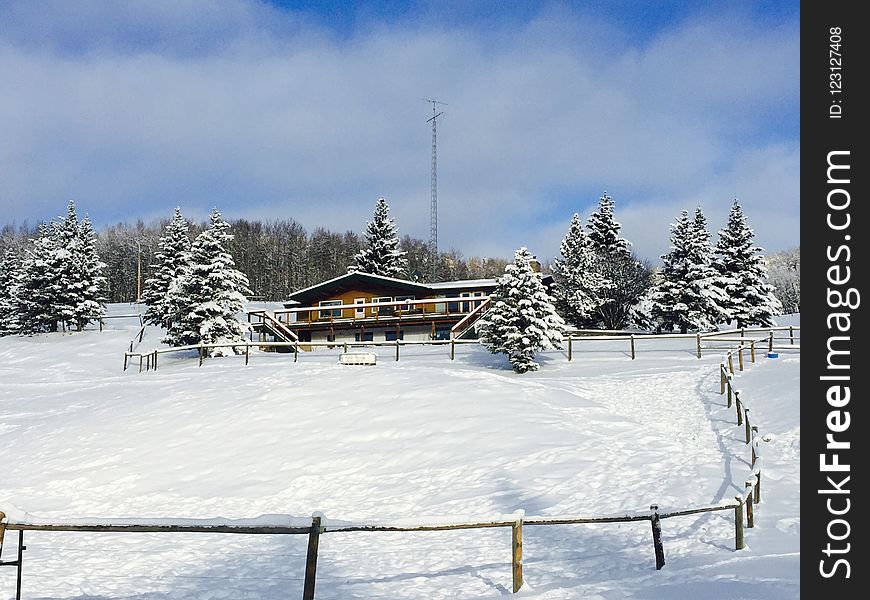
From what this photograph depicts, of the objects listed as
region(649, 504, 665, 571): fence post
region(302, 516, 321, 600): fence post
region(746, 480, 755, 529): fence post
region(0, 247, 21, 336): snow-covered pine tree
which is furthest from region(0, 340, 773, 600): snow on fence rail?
region(0, 247, 21, 336): snow-covered pine tree

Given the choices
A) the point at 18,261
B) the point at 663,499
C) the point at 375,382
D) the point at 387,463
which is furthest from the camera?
the point at 18,261

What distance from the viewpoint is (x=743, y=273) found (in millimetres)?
48812

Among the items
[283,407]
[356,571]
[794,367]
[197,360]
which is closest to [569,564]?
[356,571]

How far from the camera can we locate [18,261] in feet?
206

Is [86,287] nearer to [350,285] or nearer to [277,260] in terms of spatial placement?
[350,285]

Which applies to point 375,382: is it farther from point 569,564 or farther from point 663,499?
point 569,564

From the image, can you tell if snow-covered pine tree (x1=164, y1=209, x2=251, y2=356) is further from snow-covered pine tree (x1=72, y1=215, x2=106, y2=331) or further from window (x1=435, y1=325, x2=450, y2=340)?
snow-covered pine tree (x1=72, y1=215, x2=106, y2=331)

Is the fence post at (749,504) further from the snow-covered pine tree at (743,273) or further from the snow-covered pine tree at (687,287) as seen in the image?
the snow-covered pine tree at (743,273)

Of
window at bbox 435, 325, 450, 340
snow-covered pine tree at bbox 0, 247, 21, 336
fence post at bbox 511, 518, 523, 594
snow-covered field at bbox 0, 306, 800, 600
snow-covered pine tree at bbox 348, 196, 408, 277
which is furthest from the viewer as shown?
snow-covered pine tree at bbox 348, 196, 408, 277

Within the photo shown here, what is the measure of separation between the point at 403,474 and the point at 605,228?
164 feet

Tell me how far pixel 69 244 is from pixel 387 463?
158 ft

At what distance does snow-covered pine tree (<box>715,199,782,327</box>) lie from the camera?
158 feet

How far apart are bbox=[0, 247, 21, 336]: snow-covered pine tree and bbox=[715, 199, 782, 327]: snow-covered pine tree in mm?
57420

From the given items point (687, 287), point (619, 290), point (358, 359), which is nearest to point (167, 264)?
point (358, 359)
